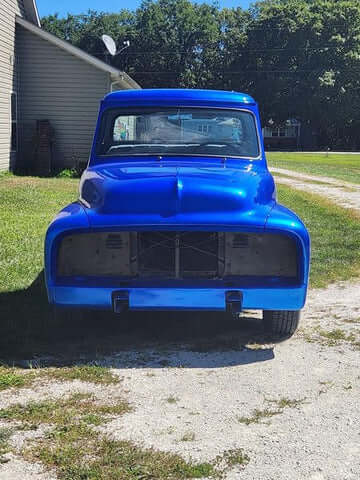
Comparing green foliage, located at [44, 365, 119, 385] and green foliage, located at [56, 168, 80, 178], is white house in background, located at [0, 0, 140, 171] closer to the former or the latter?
green foliage, located at [56, 168, 80, 178]

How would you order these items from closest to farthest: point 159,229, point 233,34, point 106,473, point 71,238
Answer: point 106,473 < point 159,229 < point 71,238 < point 233,34

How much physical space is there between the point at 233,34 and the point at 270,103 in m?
8.78

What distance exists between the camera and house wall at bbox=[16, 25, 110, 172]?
57.4 feet

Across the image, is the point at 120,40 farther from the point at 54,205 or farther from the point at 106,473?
the point at 106,473

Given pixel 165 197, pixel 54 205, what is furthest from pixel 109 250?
pixel 54 205

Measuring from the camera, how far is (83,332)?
470 cm

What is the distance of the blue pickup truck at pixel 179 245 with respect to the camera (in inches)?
159

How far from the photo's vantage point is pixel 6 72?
53.3 feet

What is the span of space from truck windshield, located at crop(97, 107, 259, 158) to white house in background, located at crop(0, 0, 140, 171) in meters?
12.1

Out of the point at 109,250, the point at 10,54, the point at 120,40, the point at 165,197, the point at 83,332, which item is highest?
the point at 120,40

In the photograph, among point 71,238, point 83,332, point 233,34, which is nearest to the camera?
point 71,238

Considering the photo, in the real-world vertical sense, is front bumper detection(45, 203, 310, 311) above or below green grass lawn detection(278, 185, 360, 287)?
above

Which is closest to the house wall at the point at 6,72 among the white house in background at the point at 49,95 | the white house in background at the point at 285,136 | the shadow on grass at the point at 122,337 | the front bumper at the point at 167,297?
the white house in background at the point at 49,95

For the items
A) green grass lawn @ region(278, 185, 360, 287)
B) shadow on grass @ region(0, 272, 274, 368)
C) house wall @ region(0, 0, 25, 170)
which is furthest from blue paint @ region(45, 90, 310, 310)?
house wall @ region(0, 0, 25, 170)
